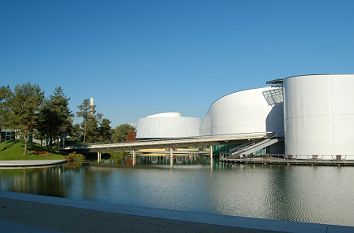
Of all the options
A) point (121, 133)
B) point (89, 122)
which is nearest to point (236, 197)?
point (89, 122)

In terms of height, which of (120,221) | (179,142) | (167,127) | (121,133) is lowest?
(120,221)

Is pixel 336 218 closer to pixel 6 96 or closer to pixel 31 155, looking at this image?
pixel 31 155

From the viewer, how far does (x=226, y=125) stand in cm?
9238

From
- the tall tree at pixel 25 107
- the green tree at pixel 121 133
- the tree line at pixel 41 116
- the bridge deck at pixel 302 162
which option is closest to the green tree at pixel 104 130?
the tree line at pixel 41 116

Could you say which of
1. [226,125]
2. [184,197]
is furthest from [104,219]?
[226,125]

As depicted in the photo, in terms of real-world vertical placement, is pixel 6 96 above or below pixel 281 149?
above

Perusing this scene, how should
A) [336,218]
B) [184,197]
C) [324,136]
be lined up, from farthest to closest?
[324,136]
[184,197]
[336,218]

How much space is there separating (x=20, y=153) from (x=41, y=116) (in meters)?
7.10

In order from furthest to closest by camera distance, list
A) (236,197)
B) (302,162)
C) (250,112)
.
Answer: (250,112) < (302,162) < (236,197)

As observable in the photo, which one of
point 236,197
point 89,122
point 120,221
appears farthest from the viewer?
point 89,122

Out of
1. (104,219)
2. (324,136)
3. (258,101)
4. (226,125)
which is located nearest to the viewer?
(104,219)

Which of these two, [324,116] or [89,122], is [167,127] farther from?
[324,116]

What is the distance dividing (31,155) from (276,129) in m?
45.8

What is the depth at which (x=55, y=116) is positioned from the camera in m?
73.0
